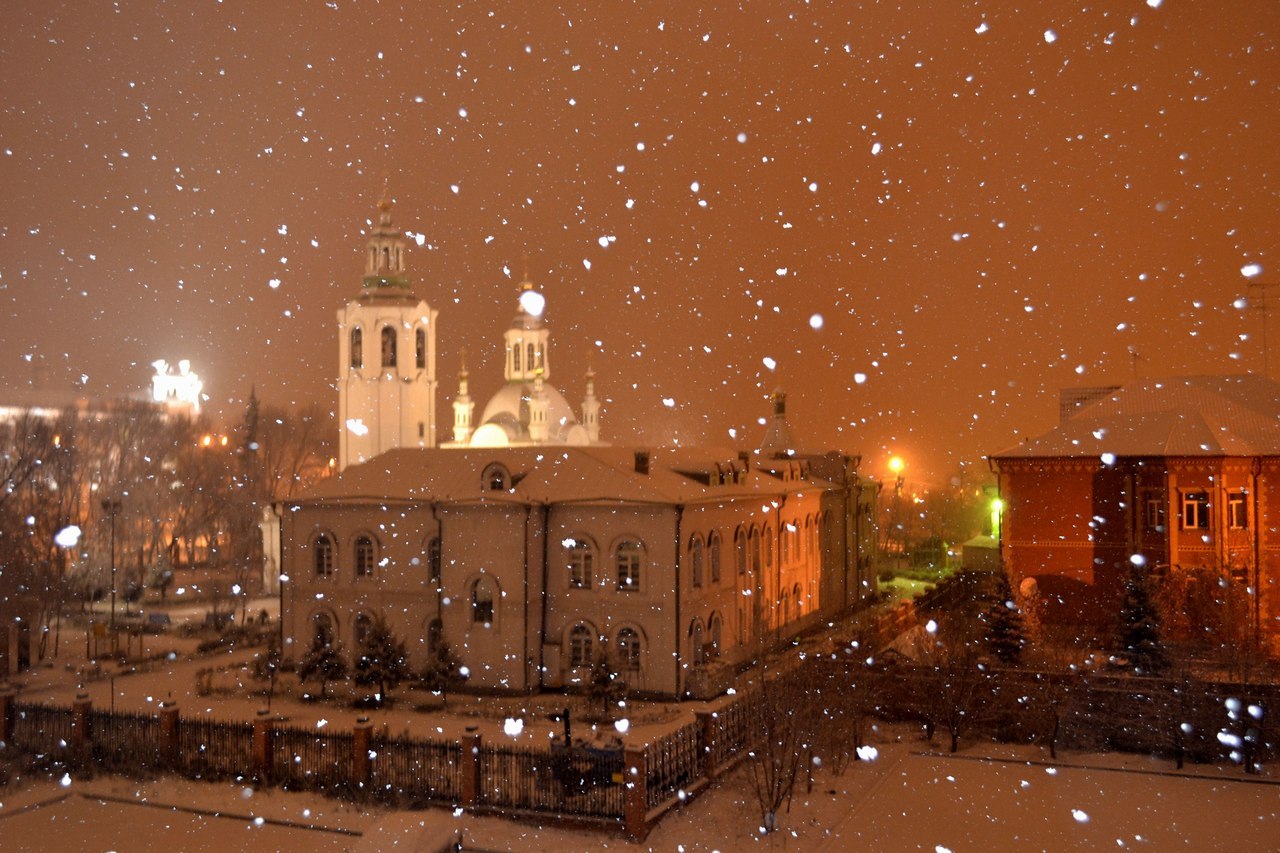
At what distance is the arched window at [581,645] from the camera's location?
79.9 ft

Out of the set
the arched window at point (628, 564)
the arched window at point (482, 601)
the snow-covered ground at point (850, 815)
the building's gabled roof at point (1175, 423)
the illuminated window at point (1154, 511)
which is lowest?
the snow-covered ground at point (850, 815)

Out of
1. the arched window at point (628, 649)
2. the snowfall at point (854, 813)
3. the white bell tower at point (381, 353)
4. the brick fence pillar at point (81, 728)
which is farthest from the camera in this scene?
the white bell tower at point (381, 353)

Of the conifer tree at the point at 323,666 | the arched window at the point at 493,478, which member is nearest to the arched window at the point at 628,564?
the arched window at the point at 493,478

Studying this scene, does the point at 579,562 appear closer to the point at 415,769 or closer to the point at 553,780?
the point at 415,769

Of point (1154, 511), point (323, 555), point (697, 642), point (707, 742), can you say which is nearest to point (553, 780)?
point (707, 742)

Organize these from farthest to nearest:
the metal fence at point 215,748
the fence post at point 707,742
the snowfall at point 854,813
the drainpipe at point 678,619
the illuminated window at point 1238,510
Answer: the illuminated window at point 1238,510 < the drainpipe at point 678,619 < the metal fence at point 215,748 < the fence post at point 707,742 < the snowfall at point 854,813

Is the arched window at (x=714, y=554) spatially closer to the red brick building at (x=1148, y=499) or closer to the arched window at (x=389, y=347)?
the red brick building at (x=1148, y=499)

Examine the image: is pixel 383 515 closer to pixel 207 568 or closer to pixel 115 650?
pixel 115 650

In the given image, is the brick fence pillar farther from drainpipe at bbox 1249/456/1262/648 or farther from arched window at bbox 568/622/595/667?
drainpipe at bbox 1249/456/1262/648

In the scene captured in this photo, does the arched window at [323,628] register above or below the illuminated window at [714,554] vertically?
below

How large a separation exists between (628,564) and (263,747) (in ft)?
29.7

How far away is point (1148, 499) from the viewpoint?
89.5 feet

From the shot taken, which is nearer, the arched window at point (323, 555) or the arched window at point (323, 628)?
the arched window at point (323, 628)

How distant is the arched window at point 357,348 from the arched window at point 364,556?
22.1 meters
